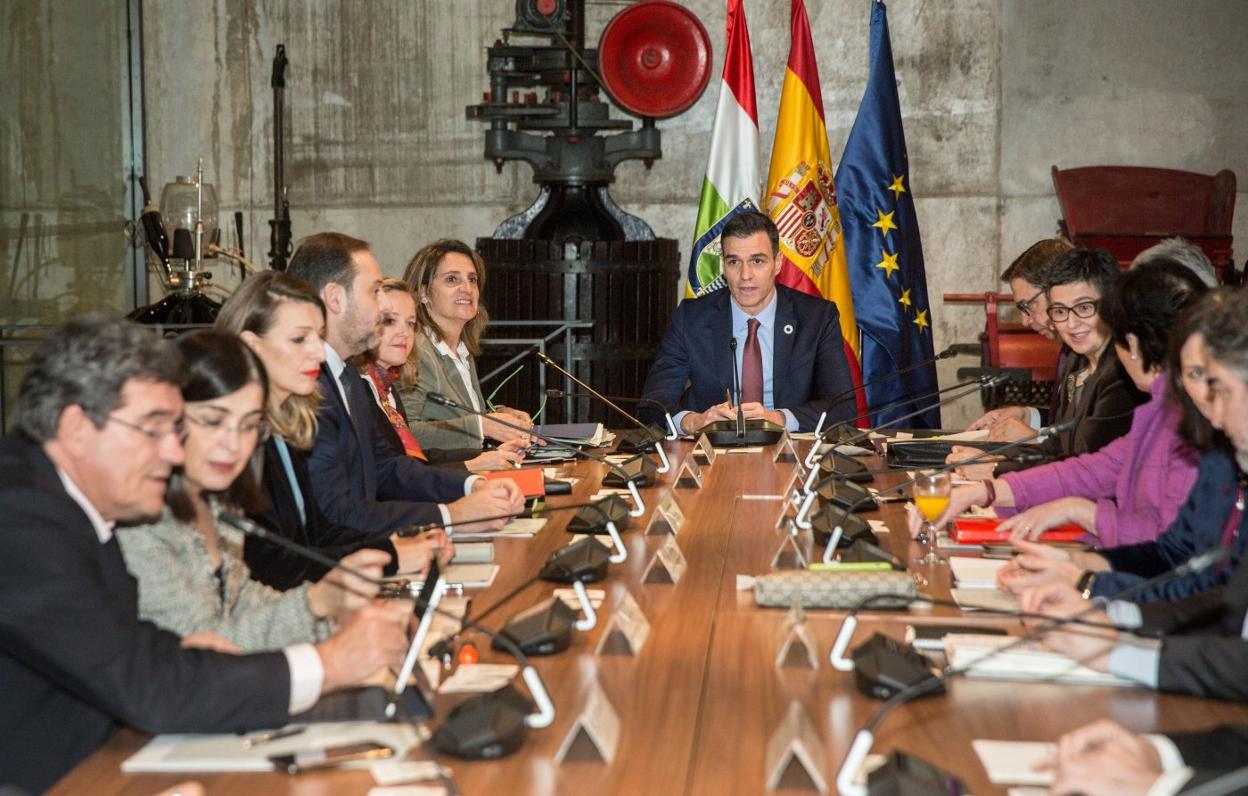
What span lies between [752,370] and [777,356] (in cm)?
10

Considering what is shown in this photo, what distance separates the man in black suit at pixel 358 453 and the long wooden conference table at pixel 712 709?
1.92ft

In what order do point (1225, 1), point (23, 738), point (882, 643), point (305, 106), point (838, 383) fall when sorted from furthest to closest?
1. point (305, 106)
2. point (1225, 1)
3. point (838, 383)
4. point (882, 643)
5. point (23, 738)

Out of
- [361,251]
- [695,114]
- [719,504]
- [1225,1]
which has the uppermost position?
[1225,1]

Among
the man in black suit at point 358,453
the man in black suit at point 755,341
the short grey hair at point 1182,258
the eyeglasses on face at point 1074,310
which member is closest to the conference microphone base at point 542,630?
the man in black suit at point 358,453

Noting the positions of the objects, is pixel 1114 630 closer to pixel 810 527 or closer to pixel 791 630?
pixel 791 630

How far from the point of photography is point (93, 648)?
1567mm

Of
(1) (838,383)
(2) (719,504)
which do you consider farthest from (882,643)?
(1) (838,383)

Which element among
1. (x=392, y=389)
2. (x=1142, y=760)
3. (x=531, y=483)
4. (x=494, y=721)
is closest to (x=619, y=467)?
(x=531, y=483)

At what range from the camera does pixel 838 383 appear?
4715 millimetres

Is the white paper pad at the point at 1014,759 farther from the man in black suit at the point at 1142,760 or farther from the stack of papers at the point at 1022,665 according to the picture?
the stack of papers at the point at 1022,665

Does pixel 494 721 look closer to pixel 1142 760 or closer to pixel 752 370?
pixel 1142 760

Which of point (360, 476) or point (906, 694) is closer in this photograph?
point (906, 694)

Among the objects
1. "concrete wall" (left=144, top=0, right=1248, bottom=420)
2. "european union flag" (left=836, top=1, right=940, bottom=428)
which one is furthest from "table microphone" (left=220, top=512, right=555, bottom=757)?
"concrete wall" (left=144, top=0, right=1248, bottom=420)

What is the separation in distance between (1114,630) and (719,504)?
1.35 m
